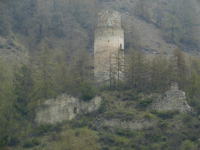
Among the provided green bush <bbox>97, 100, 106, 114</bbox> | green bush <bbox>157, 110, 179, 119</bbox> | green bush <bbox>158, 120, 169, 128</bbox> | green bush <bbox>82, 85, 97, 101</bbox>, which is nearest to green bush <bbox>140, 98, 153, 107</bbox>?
green bush <bbox>157, 110, 179, 119</bbox>

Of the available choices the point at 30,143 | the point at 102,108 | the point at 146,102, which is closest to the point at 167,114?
the point at 146,102

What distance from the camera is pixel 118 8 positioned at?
70.4m

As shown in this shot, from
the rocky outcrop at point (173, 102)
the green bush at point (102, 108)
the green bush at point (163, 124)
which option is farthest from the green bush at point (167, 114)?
the green bush at point (102, 108)

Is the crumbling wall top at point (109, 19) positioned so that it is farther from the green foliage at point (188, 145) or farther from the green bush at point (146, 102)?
the green foliage at point (188, 145)

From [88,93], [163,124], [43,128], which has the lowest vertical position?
[43,128]

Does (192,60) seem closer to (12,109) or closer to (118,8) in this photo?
(12,109)

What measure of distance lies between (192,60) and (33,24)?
A: 35.5m

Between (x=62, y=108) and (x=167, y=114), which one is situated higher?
(x=62, y=108)

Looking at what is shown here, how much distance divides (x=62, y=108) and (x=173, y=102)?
37.0 feet

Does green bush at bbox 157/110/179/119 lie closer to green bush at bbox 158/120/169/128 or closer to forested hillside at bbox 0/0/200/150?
forested hillside at bbox 0/0/200/150

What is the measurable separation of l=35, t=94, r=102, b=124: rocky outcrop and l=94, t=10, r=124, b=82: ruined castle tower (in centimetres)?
539

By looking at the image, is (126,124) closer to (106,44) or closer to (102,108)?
(102,108)

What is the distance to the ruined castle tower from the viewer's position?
112 feet

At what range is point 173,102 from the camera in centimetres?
2655
